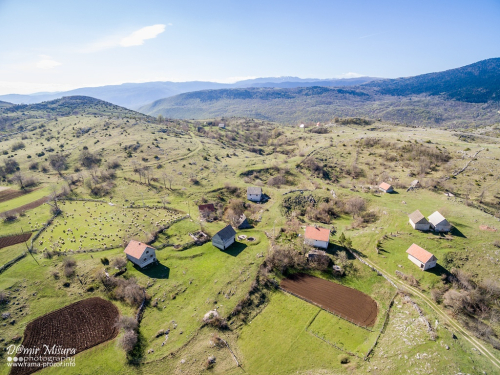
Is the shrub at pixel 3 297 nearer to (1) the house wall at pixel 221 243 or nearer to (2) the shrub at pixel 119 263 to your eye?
(2) the shrub at pixel 119 263

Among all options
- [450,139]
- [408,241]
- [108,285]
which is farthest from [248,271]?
[450,139]

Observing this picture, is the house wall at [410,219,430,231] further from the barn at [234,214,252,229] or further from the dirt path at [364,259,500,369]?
the barn at [234,214,252,229]

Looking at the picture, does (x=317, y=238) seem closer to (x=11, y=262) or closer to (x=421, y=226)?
(x=421, y=226)

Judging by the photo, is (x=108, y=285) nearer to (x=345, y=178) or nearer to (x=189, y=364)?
(x=189, y=364)

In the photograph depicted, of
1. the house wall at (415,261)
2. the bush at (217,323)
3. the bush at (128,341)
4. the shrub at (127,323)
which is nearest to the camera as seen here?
the bush at (128,341)

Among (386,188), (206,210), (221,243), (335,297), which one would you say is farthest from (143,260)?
(386,188)

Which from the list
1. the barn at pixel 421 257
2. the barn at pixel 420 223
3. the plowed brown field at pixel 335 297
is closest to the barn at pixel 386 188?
the barn at pixel 420 223

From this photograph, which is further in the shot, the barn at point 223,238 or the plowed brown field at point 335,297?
the barn at point 223,238
